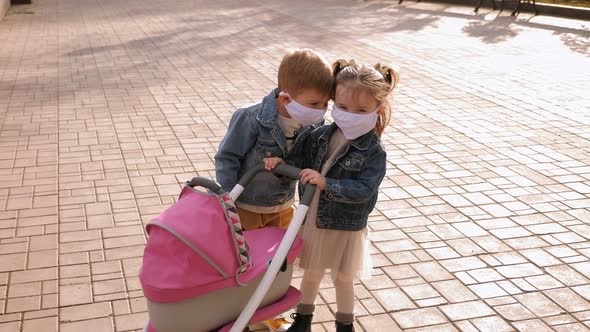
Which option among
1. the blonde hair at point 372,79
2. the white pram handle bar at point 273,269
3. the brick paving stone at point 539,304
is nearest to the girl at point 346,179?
the blonde hair at point 372,79

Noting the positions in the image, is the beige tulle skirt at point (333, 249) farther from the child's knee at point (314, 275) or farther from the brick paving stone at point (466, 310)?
the brick paving stone at point (466, 310)

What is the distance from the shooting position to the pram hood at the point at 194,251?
2.45m

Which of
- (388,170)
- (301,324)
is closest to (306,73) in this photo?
(301,324)

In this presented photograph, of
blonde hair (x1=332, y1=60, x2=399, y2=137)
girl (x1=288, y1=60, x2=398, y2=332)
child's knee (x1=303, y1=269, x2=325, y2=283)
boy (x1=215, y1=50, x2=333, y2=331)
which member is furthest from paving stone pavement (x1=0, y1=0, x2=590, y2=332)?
blonde hair (x1=332, y1=60, x2=399, y2=137)

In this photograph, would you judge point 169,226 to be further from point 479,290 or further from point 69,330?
point 479,290

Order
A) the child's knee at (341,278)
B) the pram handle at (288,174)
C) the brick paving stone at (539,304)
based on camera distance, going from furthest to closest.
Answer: the brick paving stone at (539,304)
the child's knee at (341,278)
the pram handle at (288,174)

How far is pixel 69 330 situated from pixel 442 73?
7568mm

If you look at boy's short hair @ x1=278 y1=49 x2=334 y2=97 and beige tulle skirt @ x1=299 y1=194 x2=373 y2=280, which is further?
beige tulle skirt @ x1=299 y1=194 x2=373 y2=280

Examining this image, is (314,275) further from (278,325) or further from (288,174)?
(288,174)

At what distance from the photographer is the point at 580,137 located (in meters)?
7.05

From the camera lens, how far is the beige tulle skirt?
3.21 metres

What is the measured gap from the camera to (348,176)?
3.09 meters

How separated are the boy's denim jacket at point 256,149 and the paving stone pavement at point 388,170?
82cm

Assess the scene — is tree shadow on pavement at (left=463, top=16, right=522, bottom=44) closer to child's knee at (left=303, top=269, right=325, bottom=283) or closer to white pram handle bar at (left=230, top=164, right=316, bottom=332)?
child's knee at (left=303, top=269, right=325, bottom=283)
